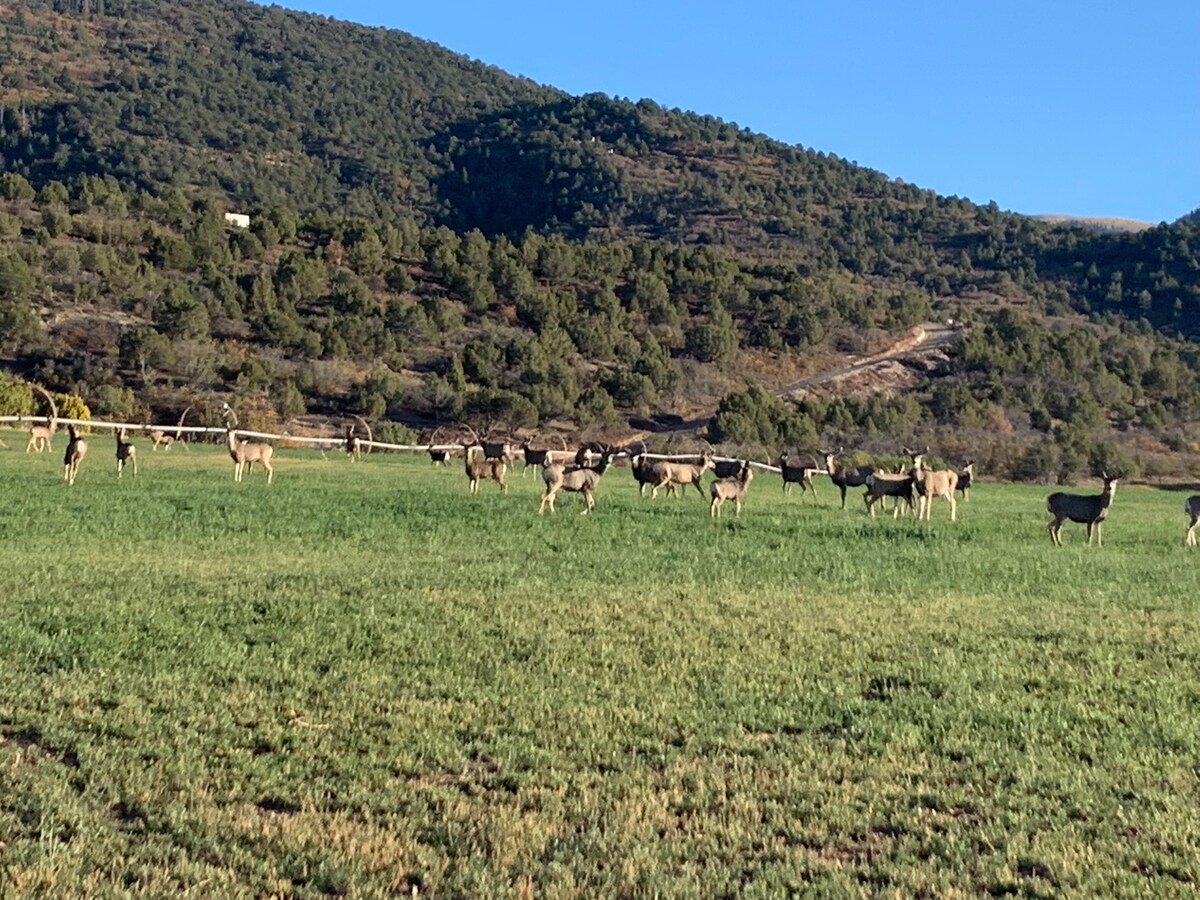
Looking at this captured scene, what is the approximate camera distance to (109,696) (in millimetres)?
7941

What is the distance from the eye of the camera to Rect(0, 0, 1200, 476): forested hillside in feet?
194

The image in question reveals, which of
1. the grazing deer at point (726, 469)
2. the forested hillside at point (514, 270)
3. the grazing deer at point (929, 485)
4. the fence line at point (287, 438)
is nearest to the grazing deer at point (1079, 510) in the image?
the grazing deer at point (929, 485)

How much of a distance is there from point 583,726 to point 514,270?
72280mm

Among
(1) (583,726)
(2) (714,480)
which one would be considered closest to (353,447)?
(2) (714,480)

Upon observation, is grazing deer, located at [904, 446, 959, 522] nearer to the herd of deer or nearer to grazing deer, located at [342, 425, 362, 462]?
the herd of deer

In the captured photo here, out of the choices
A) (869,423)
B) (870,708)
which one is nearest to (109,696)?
(870,708)

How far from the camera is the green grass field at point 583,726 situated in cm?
543

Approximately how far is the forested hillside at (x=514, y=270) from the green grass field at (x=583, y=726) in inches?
1630

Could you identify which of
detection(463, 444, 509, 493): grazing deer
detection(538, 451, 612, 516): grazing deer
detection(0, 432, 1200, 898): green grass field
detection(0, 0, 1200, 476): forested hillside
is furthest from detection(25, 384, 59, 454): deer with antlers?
detection(0, 432, 1200, 898): green grass field

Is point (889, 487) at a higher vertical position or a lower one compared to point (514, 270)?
lower

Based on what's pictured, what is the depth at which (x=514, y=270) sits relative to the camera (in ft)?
257

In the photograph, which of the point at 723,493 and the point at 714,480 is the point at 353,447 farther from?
the point at 723,493

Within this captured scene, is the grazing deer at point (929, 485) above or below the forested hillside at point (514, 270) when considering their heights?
below

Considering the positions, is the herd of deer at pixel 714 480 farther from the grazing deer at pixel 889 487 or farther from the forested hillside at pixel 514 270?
the forested hillside at pixel 514 270
